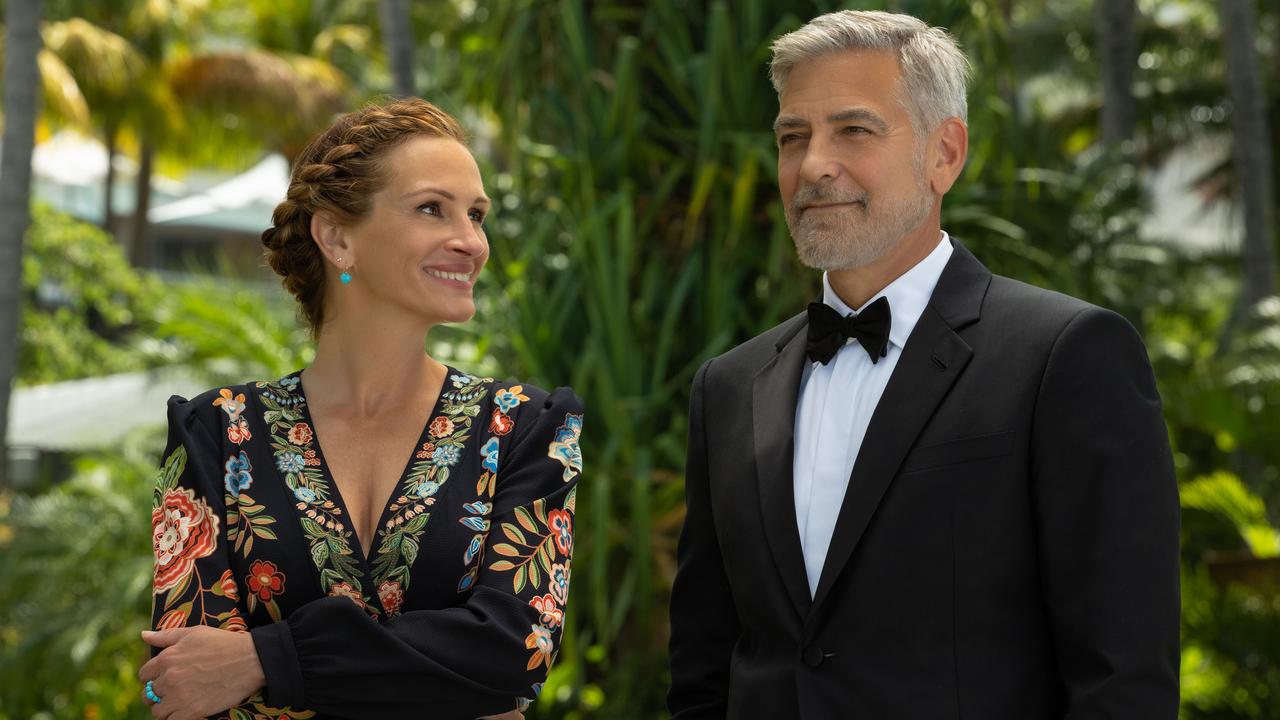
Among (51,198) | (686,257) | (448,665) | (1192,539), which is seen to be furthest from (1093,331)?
(51,198)

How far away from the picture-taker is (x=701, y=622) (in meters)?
2.26

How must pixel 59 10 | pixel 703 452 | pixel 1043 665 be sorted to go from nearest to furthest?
pixel 1043 665 < pixel 703 452 < pixel 59 10

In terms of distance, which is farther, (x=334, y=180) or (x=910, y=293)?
(x=334, y=180)

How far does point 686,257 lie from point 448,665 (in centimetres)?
288

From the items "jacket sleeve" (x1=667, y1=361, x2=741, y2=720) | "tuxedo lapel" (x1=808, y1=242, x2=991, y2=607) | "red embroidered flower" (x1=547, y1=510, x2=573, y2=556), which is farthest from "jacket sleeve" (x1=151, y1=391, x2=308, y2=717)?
"tuxedo lapel" (x1=808, y1=242, x2=991, y2=607)

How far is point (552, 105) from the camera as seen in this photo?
16.1ft

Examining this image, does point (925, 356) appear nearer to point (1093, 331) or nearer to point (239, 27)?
point (1093, 331)

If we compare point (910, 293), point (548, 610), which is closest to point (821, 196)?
point (910, 293)

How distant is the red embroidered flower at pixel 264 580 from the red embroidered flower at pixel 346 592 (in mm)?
80

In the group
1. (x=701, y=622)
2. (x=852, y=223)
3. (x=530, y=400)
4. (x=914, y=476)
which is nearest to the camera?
(x=914, y=476)

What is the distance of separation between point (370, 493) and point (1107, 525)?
3.78ft

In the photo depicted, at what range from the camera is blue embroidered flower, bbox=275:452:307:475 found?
2244 millimetres

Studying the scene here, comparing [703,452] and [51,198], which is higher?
[703,452]

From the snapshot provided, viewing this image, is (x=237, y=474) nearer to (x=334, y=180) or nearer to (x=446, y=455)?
(x=446, y=455)
